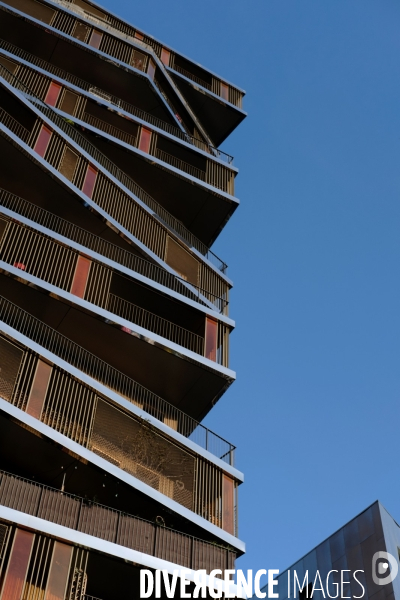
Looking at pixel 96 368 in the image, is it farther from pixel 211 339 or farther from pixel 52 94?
pixel 52 94

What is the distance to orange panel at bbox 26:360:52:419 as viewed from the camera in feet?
56.5

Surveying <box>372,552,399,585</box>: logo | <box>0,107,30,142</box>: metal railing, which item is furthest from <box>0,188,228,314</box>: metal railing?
<box>372,552,399,585</box>: logo

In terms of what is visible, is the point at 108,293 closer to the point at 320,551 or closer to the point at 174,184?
the point at 174,184

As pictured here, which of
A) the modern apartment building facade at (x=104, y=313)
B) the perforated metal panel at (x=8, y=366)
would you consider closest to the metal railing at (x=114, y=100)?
the modern apartment building facade at (x=104, y=313)

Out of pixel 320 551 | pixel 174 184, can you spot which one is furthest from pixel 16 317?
pixel 320 551

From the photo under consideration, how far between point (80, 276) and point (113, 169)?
7.46 meters

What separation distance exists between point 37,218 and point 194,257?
6164 mm

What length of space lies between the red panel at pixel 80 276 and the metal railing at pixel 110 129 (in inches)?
352

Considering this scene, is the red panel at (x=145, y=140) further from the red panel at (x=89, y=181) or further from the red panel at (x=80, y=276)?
the red panel at (x=80, y=276)

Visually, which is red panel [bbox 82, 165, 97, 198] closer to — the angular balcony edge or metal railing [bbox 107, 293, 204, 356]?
metal railing [bbox 107, 293, 204, 356]

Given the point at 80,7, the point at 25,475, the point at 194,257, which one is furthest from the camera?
the point at 80,7

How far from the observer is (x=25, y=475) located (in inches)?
719

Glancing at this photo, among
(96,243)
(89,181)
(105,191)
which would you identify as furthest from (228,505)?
(89,181)

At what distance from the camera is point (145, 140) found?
98.0 ft
